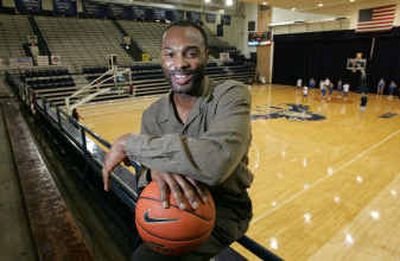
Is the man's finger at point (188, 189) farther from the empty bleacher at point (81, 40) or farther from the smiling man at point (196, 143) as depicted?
the empty bleacher at point (81, 40)

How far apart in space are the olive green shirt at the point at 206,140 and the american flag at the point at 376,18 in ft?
47.2

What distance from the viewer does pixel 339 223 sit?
3.17 meters

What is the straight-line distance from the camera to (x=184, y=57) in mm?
1081

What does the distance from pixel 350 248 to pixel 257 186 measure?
4.98ft

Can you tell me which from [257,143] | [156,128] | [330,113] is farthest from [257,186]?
[330,113]

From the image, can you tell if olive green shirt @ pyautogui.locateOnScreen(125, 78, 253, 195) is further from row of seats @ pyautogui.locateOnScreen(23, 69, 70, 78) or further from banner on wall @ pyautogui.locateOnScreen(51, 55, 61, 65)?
banner on wall @ pyautogui.locateOnScreen(51, 55, 61, 65)

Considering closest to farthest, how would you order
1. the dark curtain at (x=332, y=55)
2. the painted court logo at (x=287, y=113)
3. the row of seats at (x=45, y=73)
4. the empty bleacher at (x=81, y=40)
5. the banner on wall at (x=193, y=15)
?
the painted court logo at (x=287, y=113), the row of seats at (x=45, y=73), the dark curtain at (x=332, y=55), the empty bleacher at (x=81, y=40), the banner on wall at (x=193, y=15)

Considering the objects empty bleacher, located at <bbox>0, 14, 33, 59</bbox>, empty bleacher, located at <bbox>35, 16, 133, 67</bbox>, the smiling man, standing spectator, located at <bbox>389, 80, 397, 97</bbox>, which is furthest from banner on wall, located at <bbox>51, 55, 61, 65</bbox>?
standing spectator, located at <bbox>389, 80, 397, 97</bbox>

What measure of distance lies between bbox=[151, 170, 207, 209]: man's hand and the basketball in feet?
0.07

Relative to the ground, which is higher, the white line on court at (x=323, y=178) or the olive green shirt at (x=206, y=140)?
the olive green shirt at (x=206, y=140)

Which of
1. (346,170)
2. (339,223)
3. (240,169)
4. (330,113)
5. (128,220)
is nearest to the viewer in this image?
(240,169)

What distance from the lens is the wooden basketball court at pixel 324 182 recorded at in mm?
2852

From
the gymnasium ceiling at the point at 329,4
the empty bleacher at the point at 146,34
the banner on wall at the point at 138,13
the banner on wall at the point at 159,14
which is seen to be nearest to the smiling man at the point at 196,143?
the gymnasium ceiling at the point at 329,4

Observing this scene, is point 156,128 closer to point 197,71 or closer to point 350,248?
point 197,71
